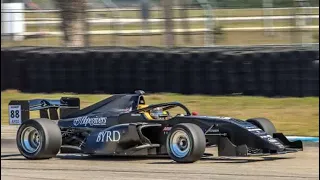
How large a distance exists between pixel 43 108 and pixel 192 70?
428 centimetres

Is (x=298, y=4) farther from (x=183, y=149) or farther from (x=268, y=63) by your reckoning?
(x=183, y=149)

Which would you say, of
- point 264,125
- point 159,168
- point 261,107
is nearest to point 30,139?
point 159,168

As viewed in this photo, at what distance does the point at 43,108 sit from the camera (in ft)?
36.5

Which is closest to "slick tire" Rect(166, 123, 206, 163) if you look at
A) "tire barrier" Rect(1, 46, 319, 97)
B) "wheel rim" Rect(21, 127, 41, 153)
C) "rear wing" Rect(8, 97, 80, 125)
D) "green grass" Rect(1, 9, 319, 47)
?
"rear wing" Rect(8, 97, 80, 125)

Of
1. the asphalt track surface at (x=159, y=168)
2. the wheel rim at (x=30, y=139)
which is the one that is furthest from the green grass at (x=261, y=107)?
the asphalt track surface at (x=159, y=168)

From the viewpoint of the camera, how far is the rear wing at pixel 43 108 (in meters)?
10.7

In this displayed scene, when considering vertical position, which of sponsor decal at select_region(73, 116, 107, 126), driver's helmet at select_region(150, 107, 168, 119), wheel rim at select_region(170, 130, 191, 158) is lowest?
wheel rim at select_region(170, 130, 191, 158)

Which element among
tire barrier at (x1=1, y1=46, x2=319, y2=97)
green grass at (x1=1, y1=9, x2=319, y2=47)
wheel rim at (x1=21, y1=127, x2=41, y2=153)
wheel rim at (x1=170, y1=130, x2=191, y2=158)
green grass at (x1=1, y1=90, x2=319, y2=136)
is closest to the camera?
wheel rim at (x1=170, y1=130, x2=191, y2=158)

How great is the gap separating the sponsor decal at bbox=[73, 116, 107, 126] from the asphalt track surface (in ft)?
1.44

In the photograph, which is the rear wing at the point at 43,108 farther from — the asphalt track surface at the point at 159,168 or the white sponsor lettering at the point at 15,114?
the asphalt track surface at the point at 159,168

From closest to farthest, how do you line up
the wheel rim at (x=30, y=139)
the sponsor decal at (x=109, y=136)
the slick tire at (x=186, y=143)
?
the slick tire at (x=186, y=143) < the sponsor decal at (x=109, y=136) < the wheel rim at (x=30, y=139)

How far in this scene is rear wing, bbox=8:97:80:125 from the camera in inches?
422

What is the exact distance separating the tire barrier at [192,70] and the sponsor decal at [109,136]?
299 cm

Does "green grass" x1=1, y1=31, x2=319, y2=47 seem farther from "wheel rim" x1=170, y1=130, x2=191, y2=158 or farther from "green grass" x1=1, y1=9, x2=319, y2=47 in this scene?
"wheel rim" x1=170, y1=130, x2=191, y2=158
